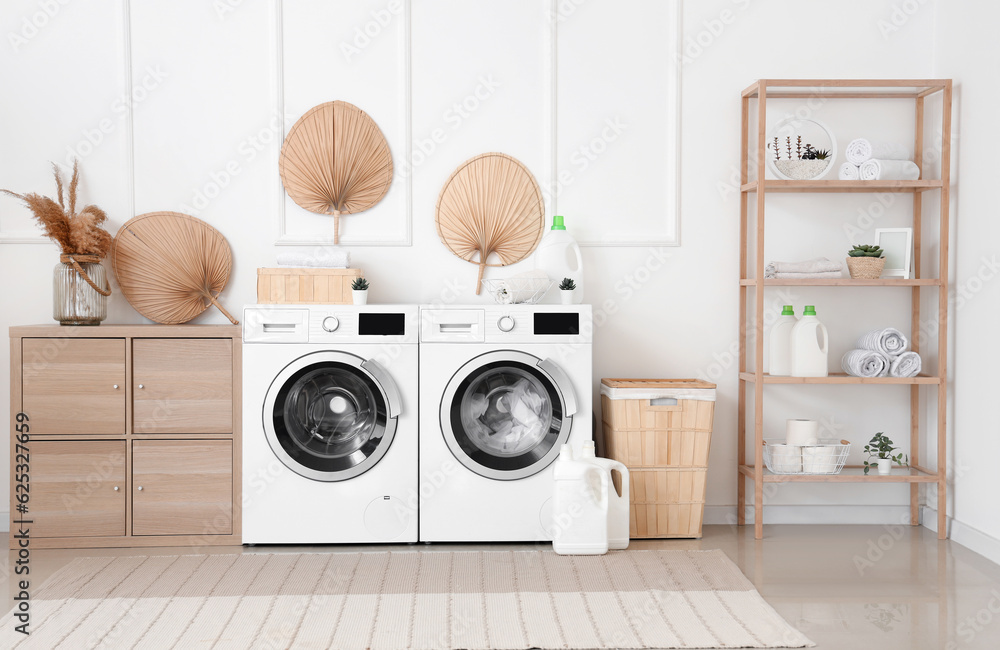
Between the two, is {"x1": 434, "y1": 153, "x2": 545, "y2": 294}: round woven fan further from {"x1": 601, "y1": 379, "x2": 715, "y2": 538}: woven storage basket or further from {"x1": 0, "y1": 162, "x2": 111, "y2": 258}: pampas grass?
{"x1": 0, "y1": 162, "x2": 111, "y2": 258}: pampas grass

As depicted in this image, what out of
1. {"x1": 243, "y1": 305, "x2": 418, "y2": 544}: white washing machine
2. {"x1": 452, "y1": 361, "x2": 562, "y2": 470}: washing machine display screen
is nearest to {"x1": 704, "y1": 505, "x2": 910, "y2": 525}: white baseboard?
{"x1": 452, "y1": 361, "x2": 562, "y2": 470}: washing machine display screen

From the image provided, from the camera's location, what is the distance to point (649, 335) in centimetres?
335

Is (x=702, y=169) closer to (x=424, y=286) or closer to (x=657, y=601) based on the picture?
(x=424, y=286)

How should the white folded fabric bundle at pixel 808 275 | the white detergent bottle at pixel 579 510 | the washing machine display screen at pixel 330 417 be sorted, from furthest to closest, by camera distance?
1. the white folded fabric bundle at pixel 808 275
2. the washing machine display screen at pixel 330 417
3. the white detergent bottle at pixel 579 510

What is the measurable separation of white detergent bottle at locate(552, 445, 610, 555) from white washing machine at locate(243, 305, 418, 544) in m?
Result: 0.57

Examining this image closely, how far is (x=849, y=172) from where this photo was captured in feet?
10.5

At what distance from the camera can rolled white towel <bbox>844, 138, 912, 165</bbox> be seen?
3146mm

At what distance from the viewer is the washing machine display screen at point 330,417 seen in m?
2.86

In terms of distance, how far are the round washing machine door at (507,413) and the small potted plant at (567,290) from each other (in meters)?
0.33

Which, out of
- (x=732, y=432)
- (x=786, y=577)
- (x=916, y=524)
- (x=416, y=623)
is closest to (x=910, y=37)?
(x=732, y=432)

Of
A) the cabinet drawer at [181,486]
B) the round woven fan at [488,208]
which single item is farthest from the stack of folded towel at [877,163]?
the cabinet drawer at [181,486]

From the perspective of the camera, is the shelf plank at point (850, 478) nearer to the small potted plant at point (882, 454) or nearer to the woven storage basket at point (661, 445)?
the small potted plant at point (882, 454)

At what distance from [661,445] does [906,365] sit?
3.65ft

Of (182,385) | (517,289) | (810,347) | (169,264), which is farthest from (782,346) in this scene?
(169,264)
